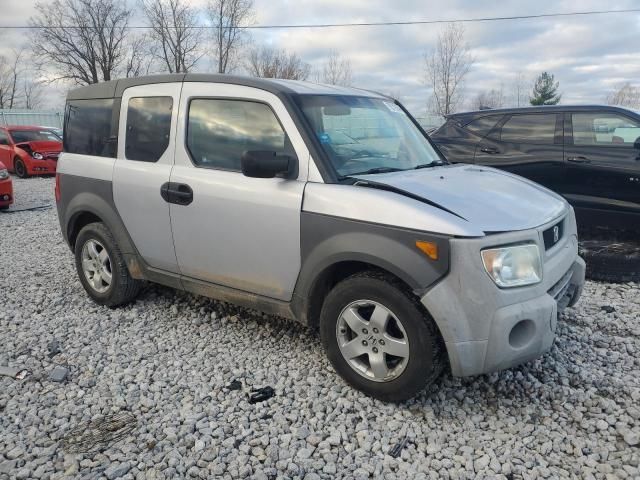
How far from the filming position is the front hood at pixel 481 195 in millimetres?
2783

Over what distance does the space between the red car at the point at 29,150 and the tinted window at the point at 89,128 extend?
37.9 ft

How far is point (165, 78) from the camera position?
3953 millimetres

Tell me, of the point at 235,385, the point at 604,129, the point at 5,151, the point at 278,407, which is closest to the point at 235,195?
the point at 235,385

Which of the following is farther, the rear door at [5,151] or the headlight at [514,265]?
the rear door at [5,151]

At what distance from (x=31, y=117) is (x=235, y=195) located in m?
29.1

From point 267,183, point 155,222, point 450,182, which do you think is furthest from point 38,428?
point 450,182

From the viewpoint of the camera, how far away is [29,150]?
15.3 m

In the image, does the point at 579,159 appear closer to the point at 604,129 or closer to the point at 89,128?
the point at 604,129

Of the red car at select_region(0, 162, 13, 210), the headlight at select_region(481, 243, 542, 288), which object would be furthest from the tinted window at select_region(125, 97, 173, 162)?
the red car at select_region(0, 162, 13, 210)

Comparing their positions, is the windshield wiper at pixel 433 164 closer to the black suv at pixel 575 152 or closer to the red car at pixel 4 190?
the black suv at pixel 575 152

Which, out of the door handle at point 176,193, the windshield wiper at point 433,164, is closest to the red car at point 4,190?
the door handle at point 176,193

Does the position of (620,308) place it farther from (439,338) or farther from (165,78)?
(165,78)

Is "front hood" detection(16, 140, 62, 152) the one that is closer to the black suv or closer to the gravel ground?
the gravel ground

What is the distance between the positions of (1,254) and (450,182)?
6.07 m
